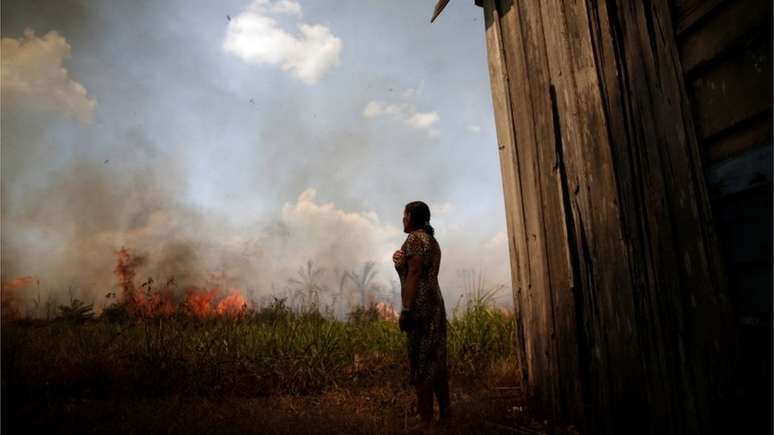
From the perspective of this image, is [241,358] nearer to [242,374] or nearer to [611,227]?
[242,374]

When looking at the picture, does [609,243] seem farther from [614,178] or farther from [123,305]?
[123,305]

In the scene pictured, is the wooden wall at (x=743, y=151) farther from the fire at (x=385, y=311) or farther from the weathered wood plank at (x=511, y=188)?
the fire at (x=385, y=311)

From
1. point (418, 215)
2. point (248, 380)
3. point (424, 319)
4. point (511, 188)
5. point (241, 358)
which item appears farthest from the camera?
point (241, 358)

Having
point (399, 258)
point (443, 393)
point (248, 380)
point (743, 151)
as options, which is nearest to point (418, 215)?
point (399, 258)

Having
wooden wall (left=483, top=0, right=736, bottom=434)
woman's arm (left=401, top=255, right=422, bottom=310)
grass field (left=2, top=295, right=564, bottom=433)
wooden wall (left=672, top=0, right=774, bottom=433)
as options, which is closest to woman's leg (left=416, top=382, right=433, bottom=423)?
grass field (left=2, top=295, right=564, bottom=433)

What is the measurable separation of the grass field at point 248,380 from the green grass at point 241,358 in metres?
0.01

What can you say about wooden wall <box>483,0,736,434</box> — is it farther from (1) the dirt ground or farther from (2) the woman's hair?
(2) the woman's hair

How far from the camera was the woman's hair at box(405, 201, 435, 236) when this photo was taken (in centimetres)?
371

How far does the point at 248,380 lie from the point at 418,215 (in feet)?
9.81

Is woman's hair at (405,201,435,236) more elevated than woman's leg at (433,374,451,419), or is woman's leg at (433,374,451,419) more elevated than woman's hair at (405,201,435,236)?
woman's hair at (405,201,435,236)

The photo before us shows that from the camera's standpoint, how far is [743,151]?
1.81m

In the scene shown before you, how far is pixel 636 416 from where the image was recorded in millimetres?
2439

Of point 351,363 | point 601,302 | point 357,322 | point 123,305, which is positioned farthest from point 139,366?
point 123,305

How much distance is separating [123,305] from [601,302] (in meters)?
12.9
